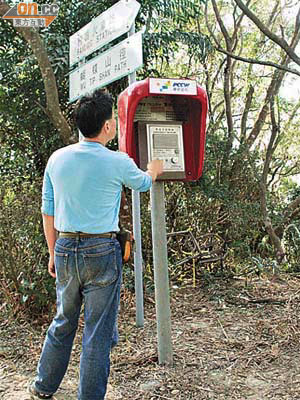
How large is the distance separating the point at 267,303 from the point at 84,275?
268cm

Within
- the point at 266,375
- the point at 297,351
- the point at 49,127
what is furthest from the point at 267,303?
the point at 49,127

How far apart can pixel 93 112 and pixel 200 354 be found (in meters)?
1.95

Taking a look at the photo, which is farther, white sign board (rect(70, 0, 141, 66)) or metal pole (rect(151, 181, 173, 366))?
white sign board (rect(70, 0, 141, 66))

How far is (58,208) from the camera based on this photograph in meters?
2.80

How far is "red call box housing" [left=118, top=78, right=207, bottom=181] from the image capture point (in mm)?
3211

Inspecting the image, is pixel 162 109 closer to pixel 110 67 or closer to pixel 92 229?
pixel 110 67

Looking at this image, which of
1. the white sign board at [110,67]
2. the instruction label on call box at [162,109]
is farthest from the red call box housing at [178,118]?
the white sign board at [110,67]

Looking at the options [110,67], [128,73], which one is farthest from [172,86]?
[110,67]

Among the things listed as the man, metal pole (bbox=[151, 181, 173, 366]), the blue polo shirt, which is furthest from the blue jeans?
metal pole (bbox=[151, 181, 173, 366])

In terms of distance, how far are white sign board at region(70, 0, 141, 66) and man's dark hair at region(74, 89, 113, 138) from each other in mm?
1227

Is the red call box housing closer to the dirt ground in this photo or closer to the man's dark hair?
the man's dark hair

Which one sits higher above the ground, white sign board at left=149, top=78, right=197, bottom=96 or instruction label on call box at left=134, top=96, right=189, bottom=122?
white sign board at left=149, top=78, right=197, bottom=96

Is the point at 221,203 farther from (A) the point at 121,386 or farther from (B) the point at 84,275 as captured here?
(B) the point at 84,275

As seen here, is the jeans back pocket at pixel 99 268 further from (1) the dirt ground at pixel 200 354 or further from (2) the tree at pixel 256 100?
(2) the tree at pixel 256 100
